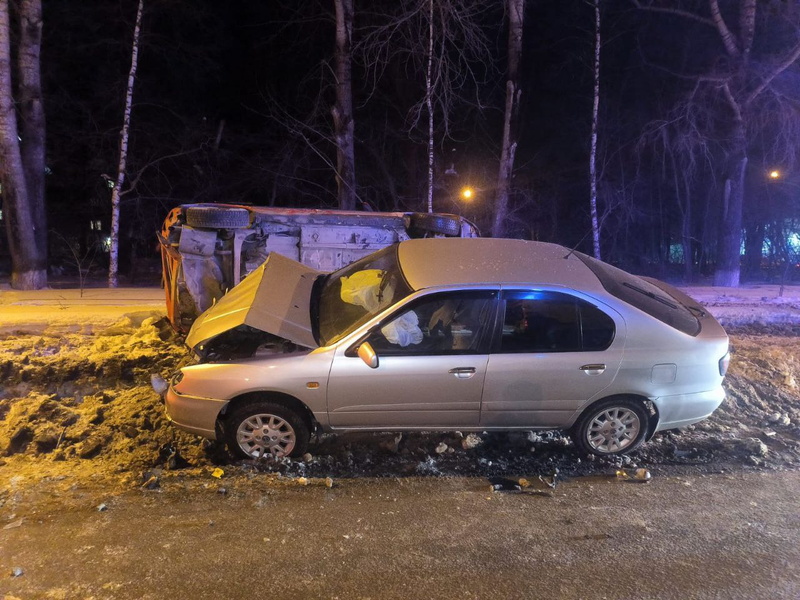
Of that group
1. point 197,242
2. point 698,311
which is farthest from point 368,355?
point 197,242

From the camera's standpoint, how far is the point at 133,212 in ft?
73.5

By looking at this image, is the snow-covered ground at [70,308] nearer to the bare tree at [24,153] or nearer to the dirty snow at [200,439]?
the dirty snow at [200,439]

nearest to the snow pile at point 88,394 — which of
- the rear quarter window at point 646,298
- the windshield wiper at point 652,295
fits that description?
the rear quarter window at point 646,298

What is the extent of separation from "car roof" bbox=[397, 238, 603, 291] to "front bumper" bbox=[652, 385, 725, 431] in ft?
3.52

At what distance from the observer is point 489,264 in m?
4.54

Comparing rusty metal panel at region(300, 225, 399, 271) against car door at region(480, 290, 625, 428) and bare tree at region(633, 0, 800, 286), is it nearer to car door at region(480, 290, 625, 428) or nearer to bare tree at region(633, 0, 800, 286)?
car door at region(480, 290, 625, 428)

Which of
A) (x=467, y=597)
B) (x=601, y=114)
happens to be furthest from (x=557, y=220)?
(x=467, y=597)

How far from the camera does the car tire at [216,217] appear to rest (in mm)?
7094

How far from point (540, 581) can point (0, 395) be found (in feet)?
17.3

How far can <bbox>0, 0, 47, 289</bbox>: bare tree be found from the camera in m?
12.6

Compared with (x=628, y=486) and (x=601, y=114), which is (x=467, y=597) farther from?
(x=601, y=114)

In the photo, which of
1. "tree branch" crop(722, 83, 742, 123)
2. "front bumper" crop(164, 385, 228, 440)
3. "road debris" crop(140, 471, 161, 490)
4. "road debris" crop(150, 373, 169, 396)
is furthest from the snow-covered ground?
"tree branch" crop(722, 83, 742, 123)

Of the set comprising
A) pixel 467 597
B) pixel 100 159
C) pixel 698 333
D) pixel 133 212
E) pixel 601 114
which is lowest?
pixel 467 597

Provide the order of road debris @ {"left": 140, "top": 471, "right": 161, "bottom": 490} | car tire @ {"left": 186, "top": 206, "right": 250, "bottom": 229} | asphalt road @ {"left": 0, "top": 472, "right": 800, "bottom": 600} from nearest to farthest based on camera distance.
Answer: asphalt road @ {"left": 0, "top": 472, "right": 800, "bottom": 600} < road debris @ {"left": 140, "top": 471, "right": 161, "bottom": 490} < car tire @ {"left": 186, "top": 206, "right": 250, "bottom": 229}
